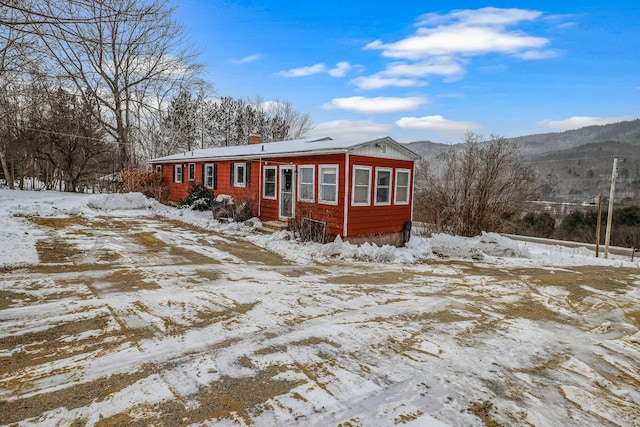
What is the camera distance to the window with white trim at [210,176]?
1583 centimetres

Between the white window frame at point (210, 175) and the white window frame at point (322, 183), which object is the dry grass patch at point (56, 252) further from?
the white window frame at point (210, 175)

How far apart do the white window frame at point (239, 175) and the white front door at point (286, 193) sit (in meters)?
Result: 2.46

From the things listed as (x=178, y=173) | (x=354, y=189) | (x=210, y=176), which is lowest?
(x=354, y=189)

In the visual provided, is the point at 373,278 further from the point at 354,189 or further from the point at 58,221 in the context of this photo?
the point at 58,221

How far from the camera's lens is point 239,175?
1425cm

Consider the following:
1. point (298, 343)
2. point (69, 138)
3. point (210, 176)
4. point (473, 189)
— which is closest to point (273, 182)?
point (210, 176)

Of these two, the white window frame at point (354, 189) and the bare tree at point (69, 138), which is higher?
the bare tree at point (69, 138)

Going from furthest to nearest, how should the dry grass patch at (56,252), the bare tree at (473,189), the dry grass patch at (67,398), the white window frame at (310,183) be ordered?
the bare tree at (473,189) < the white window frame at (310,183) < the dry grass patch at (56,252) < the dry grass patch at (67,398)

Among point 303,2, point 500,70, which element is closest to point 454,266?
point 303,2

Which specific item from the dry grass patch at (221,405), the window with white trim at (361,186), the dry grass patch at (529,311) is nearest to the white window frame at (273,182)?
the window with white trim at (361,186)

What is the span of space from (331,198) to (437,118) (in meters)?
22.1

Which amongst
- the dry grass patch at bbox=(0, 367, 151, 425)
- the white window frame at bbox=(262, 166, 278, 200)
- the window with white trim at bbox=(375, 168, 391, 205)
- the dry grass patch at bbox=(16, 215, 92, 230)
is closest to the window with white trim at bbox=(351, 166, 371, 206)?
the window with white trim at bbox=(375, 168, 391, 205)

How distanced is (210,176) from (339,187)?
853 cm

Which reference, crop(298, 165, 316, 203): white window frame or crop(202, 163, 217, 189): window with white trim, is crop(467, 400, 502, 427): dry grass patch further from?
crop(202, 163, 217, 189): window with white trim
